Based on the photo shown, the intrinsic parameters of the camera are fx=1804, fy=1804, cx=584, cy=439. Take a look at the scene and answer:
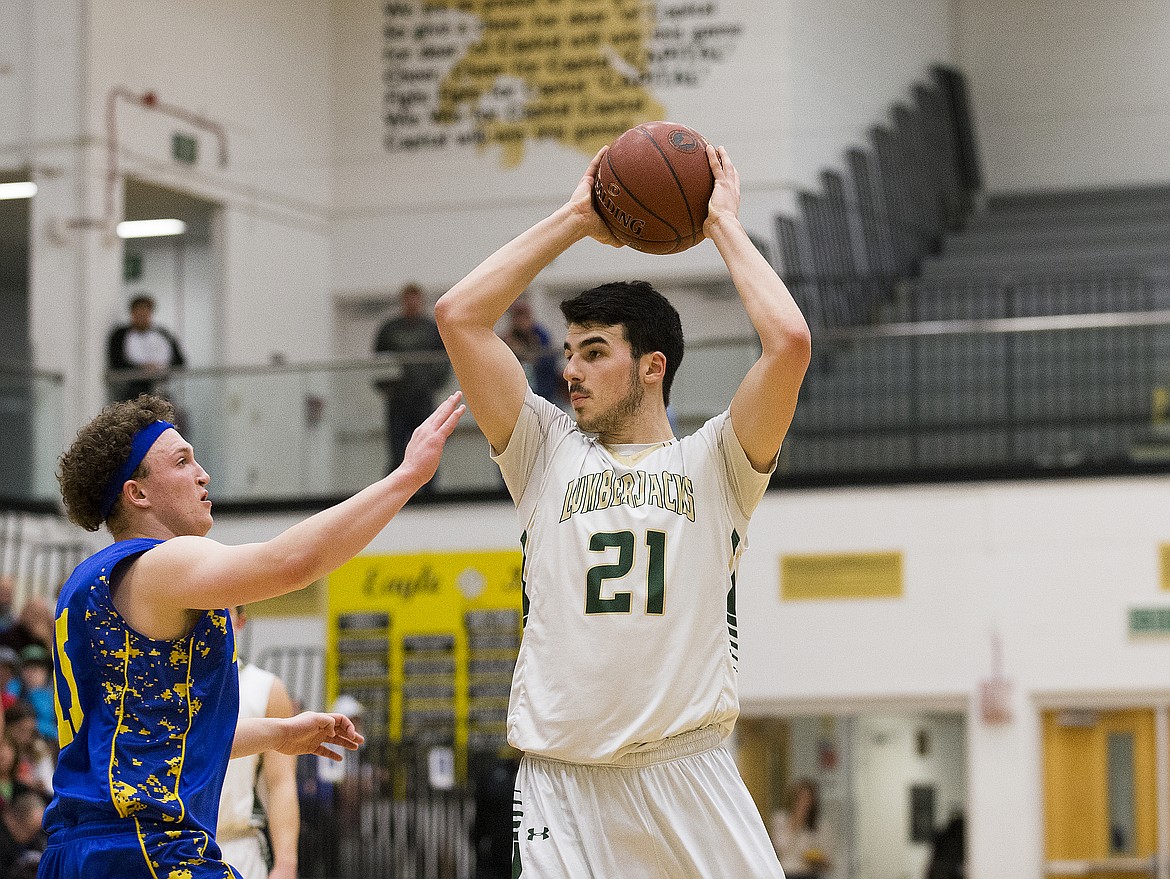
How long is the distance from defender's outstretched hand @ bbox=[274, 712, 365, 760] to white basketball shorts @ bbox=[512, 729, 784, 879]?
46 centimetres

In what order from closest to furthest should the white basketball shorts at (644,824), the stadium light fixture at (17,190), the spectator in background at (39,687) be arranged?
the white basketball shorts at (644,824) → the spectator in background at (39,687) → the stadium light fixture at (17,190)

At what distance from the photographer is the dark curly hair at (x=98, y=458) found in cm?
366

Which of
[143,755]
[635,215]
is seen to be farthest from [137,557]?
[635,215]

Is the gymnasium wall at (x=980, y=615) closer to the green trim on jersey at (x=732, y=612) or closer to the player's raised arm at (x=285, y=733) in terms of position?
the green trim on jersey at (x=732, y=612)

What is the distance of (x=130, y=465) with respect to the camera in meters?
3.67

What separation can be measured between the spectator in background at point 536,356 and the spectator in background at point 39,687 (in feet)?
12.7

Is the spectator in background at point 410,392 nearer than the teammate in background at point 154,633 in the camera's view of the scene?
No

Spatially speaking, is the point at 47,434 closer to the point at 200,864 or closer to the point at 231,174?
the point at 231,174

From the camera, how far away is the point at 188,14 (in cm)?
1641

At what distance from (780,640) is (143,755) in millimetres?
10438

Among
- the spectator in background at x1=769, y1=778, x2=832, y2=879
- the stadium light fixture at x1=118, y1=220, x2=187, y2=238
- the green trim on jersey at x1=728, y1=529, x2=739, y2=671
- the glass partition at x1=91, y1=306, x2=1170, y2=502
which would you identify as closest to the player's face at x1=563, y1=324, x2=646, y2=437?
the green trim on jersey at x1=728, y1=529, x2=739, y2=671

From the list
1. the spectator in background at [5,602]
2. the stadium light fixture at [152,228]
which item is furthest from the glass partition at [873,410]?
the stadium light fixture at [152,228]

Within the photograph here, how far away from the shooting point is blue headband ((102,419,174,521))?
367cm

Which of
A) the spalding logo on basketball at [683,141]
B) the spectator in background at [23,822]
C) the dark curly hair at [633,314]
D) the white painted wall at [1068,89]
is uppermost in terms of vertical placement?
the white painted wall at [1068,89]
